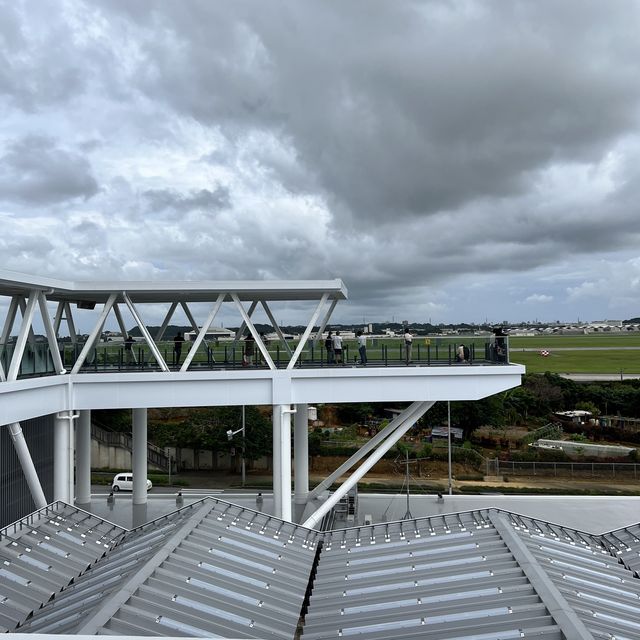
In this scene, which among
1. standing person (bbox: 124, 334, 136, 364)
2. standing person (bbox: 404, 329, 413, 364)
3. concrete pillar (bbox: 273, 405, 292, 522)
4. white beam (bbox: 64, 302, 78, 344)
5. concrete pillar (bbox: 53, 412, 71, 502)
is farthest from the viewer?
white beam (bbox: 64, 302, 78, 344)

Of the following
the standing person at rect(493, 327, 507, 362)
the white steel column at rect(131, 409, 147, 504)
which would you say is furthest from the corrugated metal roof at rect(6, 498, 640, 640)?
the white steel column at rect(131, 409, 147, 504)

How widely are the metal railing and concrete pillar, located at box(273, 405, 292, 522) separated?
6.81 feet

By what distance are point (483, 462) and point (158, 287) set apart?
45.6 meters

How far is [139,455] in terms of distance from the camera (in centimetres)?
2686

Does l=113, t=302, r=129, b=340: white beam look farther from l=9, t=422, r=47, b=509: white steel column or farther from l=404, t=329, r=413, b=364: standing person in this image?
l=404, t=329, r=413, b=364: standing person

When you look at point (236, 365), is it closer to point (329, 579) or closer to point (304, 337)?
point (304, 337)

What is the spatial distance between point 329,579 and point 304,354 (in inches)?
394

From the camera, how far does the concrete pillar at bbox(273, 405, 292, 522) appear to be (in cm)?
2095

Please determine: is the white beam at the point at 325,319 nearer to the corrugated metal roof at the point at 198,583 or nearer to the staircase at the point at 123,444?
the corrugated metal roof at the point at 198,583

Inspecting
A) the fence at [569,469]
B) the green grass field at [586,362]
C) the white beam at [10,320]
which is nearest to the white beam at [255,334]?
the white beam at [10,320]

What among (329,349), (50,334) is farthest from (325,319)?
(50,334)

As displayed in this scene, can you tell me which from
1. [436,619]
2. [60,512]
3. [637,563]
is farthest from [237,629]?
[637,563]

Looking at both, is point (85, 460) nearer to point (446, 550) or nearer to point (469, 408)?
point (446, 550)

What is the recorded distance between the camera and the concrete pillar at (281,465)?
20953 millimetres
